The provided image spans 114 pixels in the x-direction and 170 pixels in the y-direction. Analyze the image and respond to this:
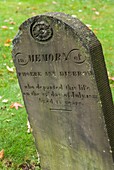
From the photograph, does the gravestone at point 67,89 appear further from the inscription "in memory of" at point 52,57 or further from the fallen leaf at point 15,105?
the fallen leaf at point 15,105

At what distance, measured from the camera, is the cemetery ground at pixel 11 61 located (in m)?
4.09

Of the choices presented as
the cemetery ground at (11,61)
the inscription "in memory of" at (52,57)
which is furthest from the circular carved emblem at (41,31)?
the cemetery ground at (11,61)

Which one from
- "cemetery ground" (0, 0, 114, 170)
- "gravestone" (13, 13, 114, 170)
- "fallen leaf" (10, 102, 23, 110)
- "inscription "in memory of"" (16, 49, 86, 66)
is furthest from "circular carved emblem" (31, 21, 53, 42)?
"fallen leaf" (10, 102, 23, 110)

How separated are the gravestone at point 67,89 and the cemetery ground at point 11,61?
2.22ft

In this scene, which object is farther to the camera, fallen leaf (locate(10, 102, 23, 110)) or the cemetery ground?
fallen leaf (locate(10, 102, 23, 110))

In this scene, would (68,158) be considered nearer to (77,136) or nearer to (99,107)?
(77,136)

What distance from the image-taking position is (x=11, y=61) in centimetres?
632

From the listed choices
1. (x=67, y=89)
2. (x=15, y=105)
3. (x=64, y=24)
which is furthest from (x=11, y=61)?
(x=64, y=24)

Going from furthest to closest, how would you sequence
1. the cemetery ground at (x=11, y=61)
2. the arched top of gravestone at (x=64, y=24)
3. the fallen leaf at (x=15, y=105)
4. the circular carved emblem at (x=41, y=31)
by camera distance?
the fallen leaf at (x=15, y=105), the cemetery ground at (x=11, y=61), the circular carved emblem at (x=41, y=31), the arched top of gravestone at (x=64, y=24)

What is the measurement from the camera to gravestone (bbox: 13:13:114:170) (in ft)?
8.96

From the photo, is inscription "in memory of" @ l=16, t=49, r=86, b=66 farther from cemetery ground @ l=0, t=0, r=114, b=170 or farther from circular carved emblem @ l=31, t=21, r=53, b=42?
cemetery ground @ l=0, t=0, r=114, b=170

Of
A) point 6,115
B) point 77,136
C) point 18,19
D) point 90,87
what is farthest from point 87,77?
point 18,19

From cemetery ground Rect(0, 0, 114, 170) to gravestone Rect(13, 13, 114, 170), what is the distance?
676 millimetres

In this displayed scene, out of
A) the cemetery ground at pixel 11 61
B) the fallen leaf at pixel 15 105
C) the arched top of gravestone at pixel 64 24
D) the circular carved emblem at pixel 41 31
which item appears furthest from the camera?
the fallen leaf at pixel 15 105
